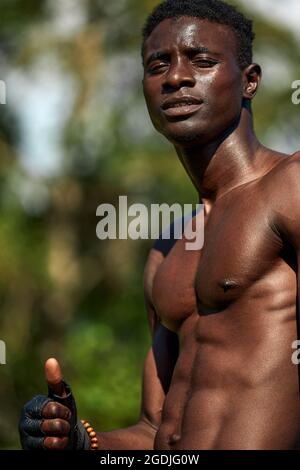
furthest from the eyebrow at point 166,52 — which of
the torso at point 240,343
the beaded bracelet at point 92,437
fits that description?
the beaded bracelet at point 92,437

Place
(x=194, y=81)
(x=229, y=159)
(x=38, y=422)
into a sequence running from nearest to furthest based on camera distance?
(x=38, y=422), (x=194, y=81), (x=229, y=159)

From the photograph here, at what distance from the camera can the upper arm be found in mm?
4020

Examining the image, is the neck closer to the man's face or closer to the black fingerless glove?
the man's face

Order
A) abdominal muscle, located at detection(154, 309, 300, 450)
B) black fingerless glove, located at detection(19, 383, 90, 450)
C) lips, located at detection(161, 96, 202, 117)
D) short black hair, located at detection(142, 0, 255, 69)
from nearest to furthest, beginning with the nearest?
abdominal muscle, located at detection(154, 309, 300, 450) < black fingerless glove, located at detection(19, 383, 90, 450) < lips, located at detection(161, 96, 202, 117) < short black hair, located at detection(142, 0, 255, 69)

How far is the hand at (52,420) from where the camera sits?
11.3 feet

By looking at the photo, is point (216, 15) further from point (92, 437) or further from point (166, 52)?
point (92, 437)

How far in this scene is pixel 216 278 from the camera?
354 cm

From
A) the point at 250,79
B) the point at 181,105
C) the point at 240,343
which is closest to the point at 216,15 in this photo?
the point at 250,79

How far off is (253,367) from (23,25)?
1129 cm

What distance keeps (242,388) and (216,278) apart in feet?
1.26

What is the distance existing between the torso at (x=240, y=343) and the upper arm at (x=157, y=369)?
30cm

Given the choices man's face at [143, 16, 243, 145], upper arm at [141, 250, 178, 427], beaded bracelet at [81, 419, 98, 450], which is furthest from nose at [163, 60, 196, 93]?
beaded bracelet at [81, 419, 98, 450]

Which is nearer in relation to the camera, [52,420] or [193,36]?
[52,420]

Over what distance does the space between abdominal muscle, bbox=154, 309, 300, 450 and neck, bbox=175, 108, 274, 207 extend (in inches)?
21.0
